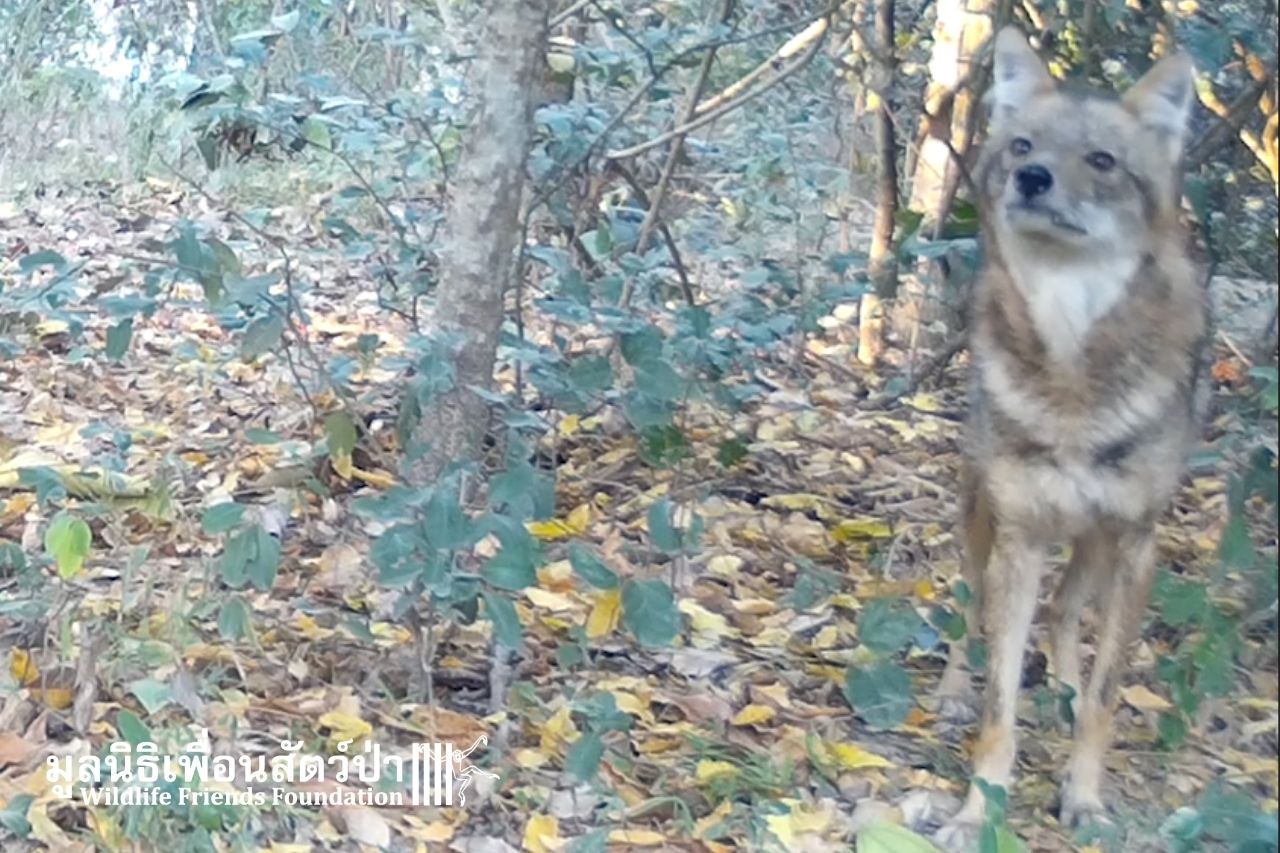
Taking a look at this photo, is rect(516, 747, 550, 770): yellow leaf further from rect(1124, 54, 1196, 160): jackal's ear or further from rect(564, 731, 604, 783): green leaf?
rect(1124, 54, 1196, 160): jackal's ear

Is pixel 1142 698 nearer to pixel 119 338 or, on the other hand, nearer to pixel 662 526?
pixel 662 526

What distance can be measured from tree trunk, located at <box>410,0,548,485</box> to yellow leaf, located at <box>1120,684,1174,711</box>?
185cm

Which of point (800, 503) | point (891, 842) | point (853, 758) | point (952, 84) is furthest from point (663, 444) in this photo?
point (952, 84)

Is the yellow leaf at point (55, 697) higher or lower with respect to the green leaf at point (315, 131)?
lower

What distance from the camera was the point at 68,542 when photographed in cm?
373

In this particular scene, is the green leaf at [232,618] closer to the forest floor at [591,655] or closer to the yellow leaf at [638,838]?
the forest floor at [591,655]

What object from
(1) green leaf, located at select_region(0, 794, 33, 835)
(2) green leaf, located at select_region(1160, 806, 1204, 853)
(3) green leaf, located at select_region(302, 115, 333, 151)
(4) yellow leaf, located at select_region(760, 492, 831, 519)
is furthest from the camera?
(4) yellow leaf, located at select_region(760, 492, 831, 519)

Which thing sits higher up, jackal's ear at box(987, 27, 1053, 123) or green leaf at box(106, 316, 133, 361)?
jackal's ear at box(987, 27, 1053, 123)

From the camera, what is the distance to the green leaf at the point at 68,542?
12.2 ft

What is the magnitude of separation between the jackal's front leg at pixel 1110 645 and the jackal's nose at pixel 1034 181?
0.87m

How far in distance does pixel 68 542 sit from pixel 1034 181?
7.61ft

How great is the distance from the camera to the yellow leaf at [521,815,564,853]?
3514 millimetres

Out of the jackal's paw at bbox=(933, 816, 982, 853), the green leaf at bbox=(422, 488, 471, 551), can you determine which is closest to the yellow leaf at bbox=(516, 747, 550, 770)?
the green leaf at bbox=(422, 488, 471, 551)

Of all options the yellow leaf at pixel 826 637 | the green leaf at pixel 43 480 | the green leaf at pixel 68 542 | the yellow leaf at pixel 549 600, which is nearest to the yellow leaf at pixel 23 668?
the green leaf at pixel 68 542
